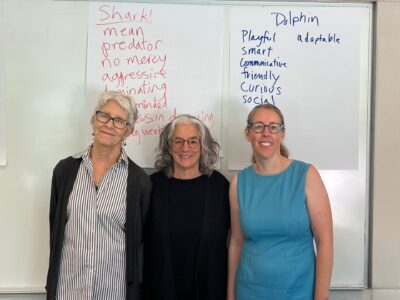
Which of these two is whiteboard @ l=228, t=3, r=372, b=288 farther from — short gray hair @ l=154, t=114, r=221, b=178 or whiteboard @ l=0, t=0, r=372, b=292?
short gray hair @ l=154, t=114, r=221, b=178

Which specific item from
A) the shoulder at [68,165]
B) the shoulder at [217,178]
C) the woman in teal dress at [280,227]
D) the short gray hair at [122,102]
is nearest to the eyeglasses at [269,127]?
the woman in teal dress at [280,227]

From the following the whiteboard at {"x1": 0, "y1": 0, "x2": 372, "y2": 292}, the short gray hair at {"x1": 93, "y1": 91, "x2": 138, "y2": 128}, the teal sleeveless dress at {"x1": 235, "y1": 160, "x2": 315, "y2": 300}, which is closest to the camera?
the teal sleeveless dress at {"x1": 235, "y1": 160, "x2": 315, "y2": 300}

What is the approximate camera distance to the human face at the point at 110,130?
1.45 m

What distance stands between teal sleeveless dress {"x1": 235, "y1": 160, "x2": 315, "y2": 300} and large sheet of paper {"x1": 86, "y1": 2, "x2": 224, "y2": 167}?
0.49m

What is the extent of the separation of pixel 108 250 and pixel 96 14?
1.05 metres

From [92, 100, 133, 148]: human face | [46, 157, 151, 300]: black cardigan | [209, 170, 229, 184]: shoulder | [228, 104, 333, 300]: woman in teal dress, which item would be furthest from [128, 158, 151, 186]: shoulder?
[228, 104, 333, 300]: woman in teal dress

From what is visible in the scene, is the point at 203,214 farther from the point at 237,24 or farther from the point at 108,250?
the point at 237,24

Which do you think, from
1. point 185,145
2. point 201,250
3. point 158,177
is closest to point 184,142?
point 185,145

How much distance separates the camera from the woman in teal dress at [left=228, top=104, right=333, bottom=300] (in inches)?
53.9

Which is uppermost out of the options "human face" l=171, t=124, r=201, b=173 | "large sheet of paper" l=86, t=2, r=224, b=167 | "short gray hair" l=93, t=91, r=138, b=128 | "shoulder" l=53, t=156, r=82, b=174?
"large sheet of paper" l=86, t=2, r=224, b=167

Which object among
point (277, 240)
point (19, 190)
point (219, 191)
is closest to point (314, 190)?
point (277, 240)

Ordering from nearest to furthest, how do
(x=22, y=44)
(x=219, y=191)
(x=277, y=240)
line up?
(x=277, y=240) < (x=219, y=191) < (x=22, y=44)

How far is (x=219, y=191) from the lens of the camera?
1530 millimetres

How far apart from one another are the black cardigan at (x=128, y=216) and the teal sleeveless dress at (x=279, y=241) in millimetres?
391
